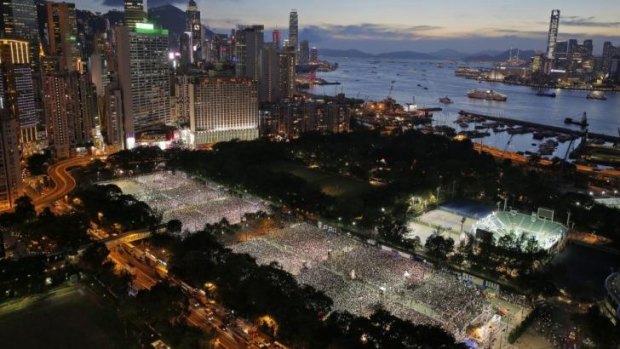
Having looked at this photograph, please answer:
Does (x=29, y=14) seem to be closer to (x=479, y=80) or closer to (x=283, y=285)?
(x=283, y=285)

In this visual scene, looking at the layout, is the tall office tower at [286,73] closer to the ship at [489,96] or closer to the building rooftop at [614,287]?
the ship at [489,96]

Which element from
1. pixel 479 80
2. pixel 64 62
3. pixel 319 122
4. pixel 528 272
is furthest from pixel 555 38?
pixel 528 272

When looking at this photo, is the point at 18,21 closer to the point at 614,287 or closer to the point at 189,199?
the point at 189,199

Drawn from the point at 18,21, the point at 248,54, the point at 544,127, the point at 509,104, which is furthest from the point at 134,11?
the point at 509,104

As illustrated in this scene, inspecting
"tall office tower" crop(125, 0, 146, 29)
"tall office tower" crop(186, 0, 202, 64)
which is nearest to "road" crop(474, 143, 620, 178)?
"tall office tower" crop(125, 0, 146, 29)

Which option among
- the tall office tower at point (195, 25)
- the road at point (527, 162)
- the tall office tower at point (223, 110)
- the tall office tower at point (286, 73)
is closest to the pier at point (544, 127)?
the road at point (527, 162)
